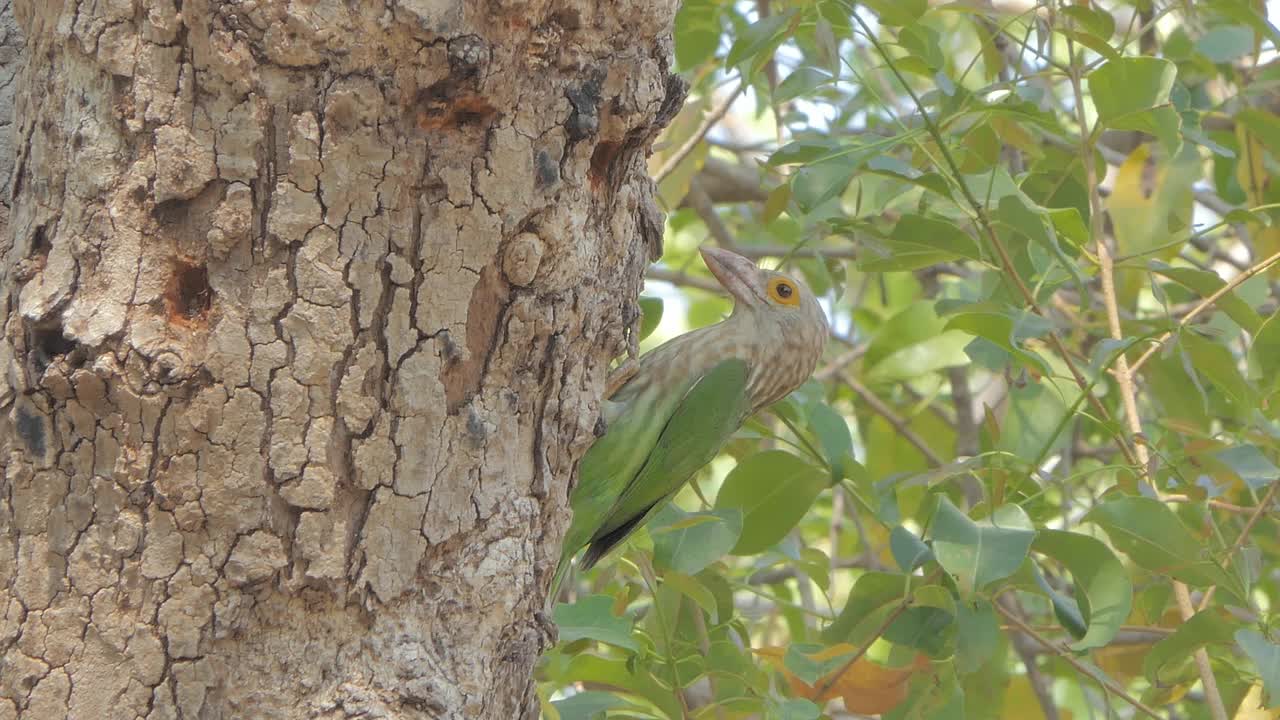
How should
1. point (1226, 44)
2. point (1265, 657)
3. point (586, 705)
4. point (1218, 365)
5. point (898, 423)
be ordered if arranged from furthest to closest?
point (898, 423), point (1226, 44), point (1218, 365), point (586, 705), point (1265, 657)

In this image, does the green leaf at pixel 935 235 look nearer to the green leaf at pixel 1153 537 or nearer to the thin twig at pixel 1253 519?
the green leaf at pixel 1153 537

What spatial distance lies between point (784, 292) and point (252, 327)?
6.47 feet

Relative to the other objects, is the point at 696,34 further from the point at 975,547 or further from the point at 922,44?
the point at 975,547

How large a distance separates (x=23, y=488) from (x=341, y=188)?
1.98ft

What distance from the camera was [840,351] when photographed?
5453 mm

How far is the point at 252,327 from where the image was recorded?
1.81 metres

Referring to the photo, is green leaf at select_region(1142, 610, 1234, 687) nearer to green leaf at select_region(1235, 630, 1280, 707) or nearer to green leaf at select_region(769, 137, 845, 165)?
green leaf at select_region(1235, 630, 1280, 707)

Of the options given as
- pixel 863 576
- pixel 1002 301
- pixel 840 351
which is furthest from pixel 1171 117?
pixel 840 351

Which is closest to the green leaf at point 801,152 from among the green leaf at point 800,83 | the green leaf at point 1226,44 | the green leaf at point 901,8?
the green leaf at point 800,83

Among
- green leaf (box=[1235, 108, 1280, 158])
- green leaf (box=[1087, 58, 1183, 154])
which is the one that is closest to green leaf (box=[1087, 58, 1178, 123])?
green leaf (box=[1087, 58, 1183, 154])

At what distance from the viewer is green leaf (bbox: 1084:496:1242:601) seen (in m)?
2.43

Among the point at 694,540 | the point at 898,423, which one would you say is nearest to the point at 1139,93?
the point at 694,540

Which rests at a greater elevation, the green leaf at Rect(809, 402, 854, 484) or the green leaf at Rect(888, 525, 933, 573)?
the green leaf at Rect(809, 402, 854, 484)

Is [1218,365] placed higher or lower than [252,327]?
higher
